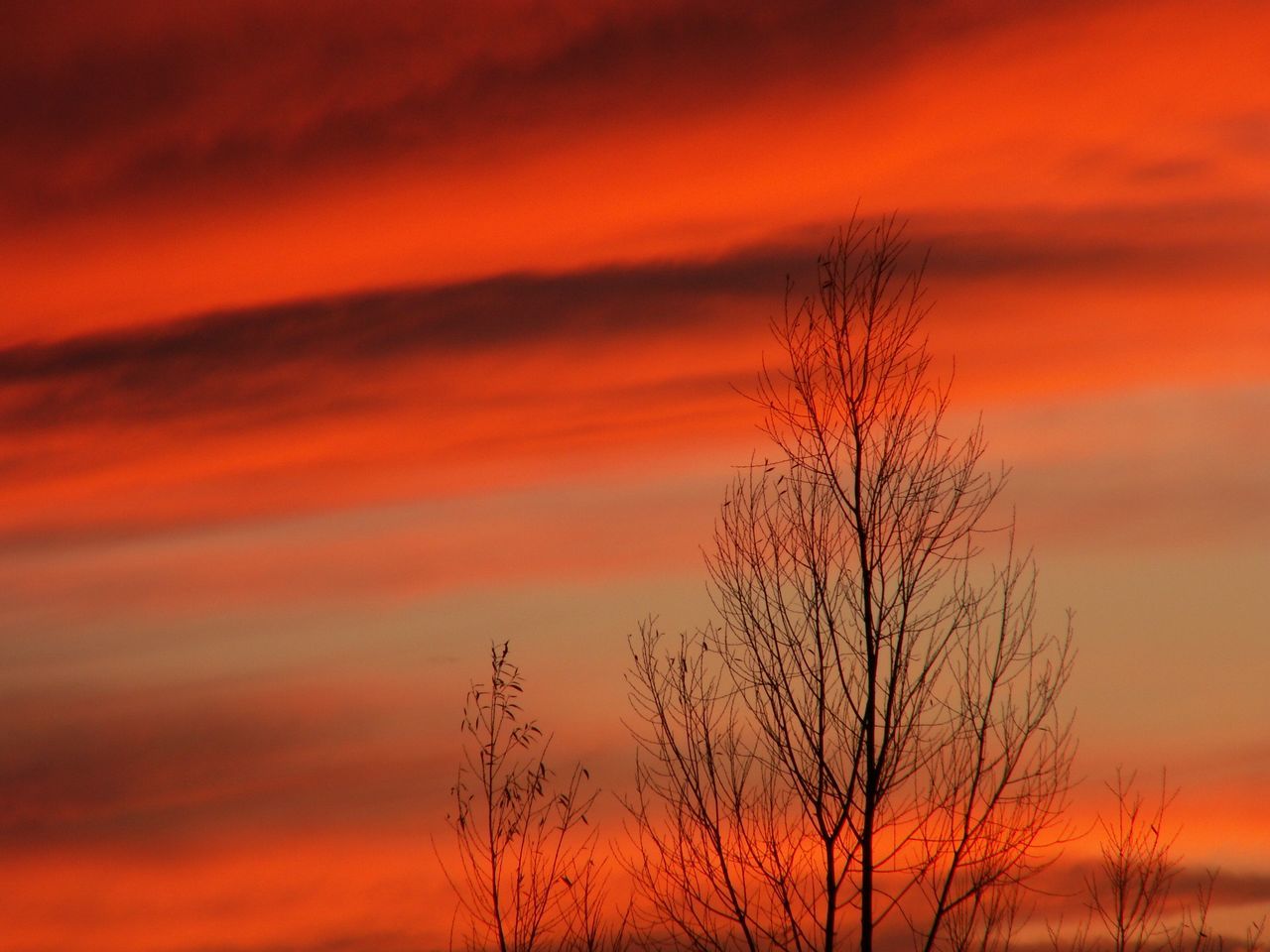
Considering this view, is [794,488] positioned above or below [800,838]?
above

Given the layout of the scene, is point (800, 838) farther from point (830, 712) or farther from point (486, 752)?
point (486, 752)

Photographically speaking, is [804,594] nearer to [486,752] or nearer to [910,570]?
[910,570]

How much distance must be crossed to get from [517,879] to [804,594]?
3012 mm

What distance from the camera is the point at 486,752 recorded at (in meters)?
12.8

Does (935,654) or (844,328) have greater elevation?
(844,328)

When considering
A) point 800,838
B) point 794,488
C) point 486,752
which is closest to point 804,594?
point 794,488

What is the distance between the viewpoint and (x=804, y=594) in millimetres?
13047

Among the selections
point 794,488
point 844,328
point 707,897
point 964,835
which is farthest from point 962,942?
point 844,328

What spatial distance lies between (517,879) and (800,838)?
83.2 inches

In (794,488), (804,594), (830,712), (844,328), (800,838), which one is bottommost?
(800,838)

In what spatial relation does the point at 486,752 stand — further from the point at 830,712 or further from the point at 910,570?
the point at 910,570

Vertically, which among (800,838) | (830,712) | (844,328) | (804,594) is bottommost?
(800,838)

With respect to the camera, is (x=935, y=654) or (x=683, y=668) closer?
(x=935, y=654)

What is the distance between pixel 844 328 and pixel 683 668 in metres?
3.02
